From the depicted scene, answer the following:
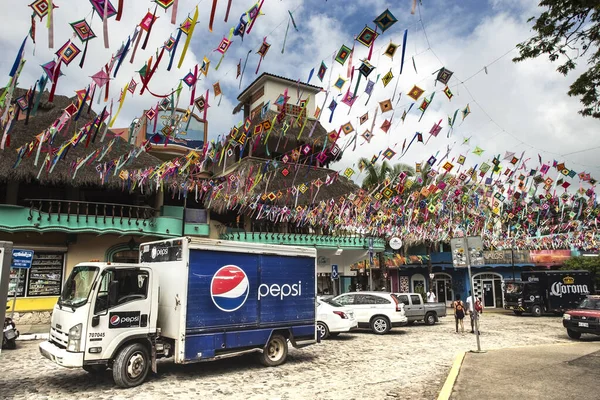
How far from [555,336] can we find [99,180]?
72.5 ft

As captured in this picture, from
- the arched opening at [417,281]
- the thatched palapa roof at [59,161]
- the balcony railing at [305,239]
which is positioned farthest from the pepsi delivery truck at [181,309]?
the arched opening at [417,281]

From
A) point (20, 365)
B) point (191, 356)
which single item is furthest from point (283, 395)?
point (20, 365)

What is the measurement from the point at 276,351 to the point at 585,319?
478 inches

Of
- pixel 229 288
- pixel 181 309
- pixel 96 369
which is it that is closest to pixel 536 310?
pixel 229 288

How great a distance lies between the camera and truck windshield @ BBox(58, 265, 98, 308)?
7919mm

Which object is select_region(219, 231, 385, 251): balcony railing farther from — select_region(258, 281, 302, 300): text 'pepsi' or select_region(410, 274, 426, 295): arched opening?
select_region(258, 281, 302, 300): text 'pepsi'

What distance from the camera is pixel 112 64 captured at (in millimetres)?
9039

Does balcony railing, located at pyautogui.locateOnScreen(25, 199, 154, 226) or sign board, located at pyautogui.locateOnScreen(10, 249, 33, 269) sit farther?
balcony railing, located at pyautogui.locateOnScreen(25, 199, 154, 226)

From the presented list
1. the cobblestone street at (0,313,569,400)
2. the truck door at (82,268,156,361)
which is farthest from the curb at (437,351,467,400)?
the truck door at (82,268,156,361)

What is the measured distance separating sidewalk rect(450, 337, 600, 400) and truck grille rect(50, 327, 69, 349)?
7.38 meters

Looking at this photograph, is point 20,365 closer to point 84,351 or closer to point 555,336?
point 84,351

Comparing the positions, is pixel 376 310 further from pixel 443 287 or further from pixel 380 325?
pixel 443 287

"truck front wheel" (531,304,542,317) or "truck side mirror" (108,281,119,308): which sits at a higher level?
"truck side mirror" (108,281,119,308)

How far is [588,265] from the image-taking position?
33562 millimetres
